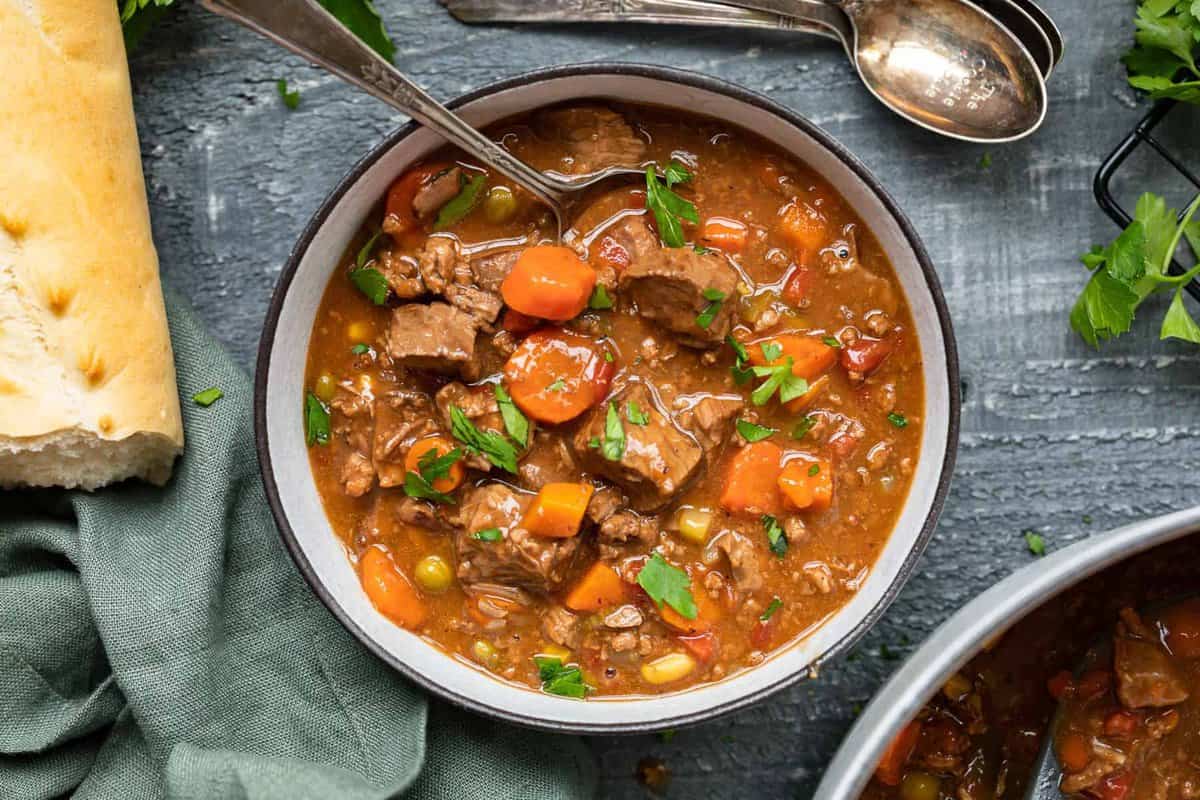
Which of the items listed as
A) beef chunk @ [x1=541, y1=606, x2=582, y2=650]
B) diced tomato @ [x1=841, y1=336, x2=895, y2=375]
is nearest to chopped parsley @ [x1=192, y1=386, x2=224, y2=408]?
beef chunk @ [x1=541, y1=606, x2=582, y2=650]

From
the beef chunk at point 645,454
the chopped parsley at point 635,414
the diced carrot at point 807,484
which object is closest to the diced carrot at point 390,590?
the beef chunk at point 645,454

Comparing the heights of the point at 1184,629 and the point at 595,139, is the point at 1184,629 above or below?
below

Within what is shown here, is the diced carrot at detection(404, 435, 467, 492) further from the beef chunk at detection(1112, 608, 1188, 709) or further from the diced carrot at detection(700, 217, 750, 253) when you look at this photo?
the beef chunk at detection(1112, 608, 1188, 709)

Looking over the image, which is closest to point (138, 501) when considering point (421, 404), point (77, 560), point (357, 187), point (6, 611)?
point (77, 560)

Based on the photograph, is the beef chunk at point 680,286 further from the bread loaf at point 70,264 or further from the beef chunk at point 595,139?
the bread loaf at point 70,264

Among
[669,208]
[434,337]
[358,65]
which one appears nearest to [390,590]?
Answer: [434,337]

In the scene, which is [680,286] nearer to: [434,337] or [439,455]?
[434,337]

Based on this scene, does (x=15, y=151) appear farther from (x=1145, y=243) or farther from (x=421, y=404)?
(x=1145, y=243)
